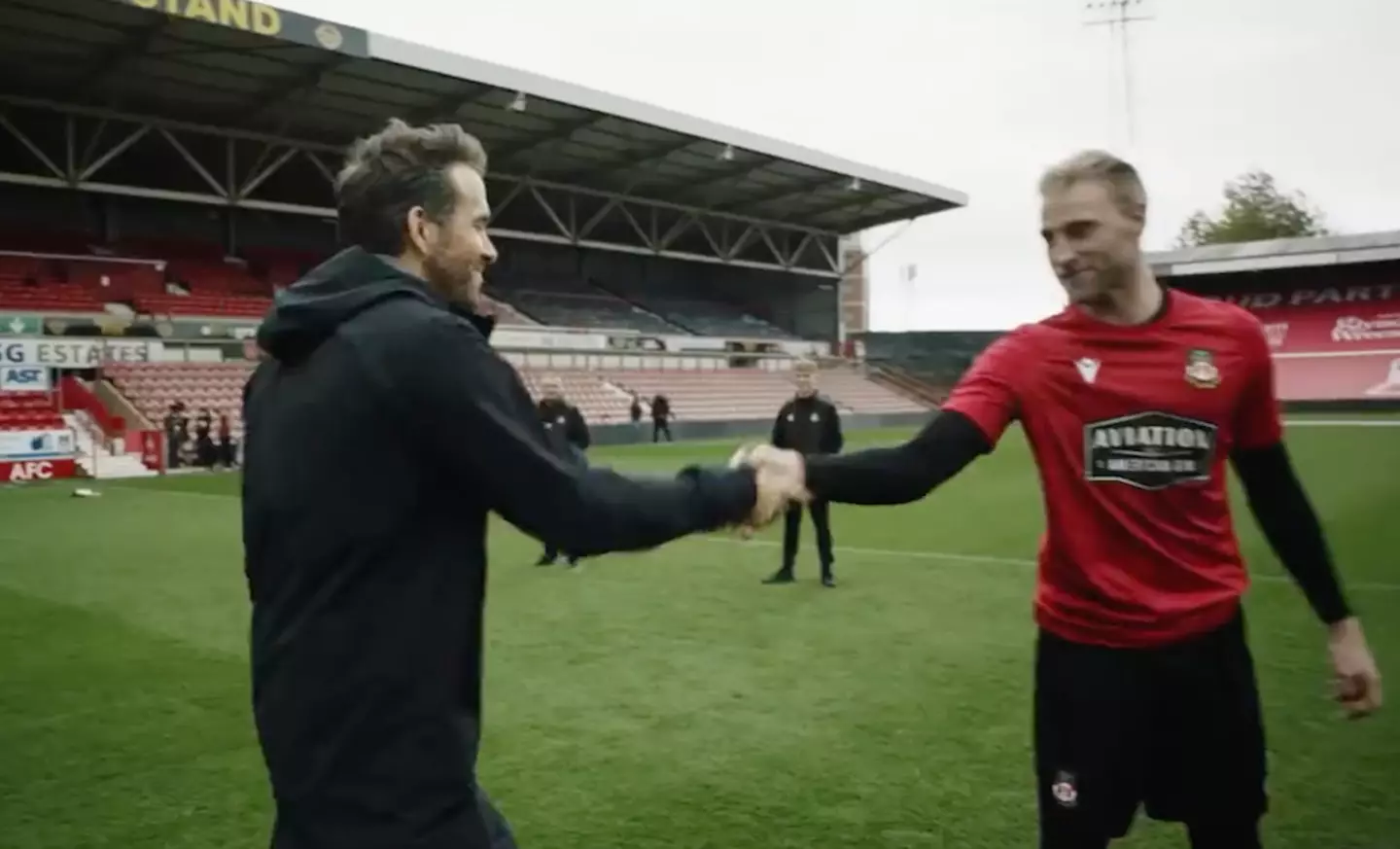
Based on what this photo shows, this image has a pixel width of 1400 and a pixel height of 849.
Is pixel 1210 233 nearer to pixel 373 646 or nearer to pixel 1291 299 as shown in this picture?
pixel 1291 299

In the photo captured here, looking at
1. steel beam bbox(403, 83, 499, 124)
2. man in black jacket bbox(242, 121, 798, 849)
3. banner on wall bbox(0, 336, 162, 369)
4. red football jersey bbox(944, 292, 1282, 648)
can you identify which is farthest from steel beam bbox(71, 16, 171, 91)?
man in black jacket bbox(242, 121, 798, 849)

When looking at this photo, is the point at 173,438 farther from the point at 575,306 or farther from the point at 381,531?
the point at 381,531

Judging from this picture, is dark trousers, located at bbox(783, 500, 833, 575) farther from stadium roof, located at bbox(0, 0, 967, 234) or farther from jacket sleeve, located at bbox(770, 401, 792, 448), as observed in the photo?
stadium roof, located at bbox(0, 0, 967, 234)

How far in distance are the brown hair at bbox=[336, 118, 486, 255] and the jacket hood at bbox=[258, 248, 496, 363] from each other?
7 cm

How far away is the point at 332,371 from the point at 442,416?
0.66 ft

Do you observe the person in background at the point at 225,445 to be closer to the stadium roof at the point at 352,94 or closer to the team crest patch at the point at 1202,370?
the stadium roof at the point at 352,94

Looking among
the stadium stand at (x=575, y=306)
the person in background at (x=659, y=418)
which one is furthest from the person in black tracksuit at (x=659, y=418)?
the stadium stand at (x=575, y=306)

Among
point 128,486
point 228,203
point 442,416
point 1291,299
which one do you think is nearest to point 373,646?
point 442,416

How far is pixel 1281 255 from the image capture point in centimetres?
4003

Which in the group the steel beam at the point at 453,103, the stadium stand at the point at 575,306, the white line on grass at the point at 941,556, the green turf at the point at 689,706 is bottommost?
the white line on grass at the point at 941,556

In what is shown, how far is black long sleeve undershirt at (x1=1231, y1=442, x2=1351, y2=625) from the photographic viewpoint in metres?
2.85

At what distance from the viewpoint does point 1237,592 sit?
2680 millimetres

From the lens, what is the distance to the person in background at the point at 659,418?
3684 cm

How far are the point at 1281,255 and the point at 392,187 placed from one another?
44116 millimetres
